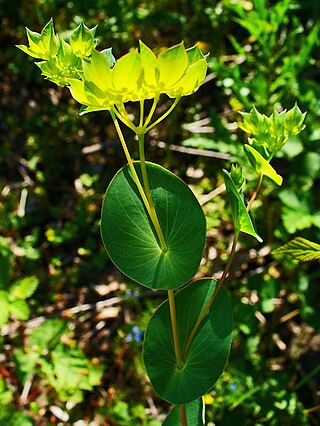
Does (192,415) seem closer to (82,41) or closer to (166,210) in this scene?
(166,210)

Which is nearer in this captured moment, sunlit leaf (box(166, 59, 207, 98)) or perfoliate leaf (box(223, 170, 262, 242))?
sunlit leaf (box(166, 59, 207, 98))

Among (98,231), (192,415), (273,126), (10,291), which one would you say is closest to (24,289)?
(10,291)

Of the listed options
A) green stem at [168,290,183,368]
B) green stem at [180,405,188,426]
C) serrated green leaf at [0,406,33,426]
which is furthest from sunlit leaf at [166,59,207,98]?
serrated green leaf at [0,406,33,426]

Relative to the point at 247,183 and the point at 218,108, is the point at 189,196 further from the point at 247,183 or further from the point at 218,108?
the point at 218,108

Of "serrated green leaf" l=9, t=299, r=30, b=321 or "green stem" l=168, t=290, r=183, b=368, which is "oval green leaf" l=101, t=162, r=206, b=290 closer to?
"green stem" l=168, t=290, r=183, b=368

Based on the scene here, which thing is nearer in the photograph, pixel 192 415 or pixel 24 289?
pixel 192 415

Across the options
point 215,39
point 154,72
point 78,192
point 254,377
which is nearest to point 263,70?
point 215,39
